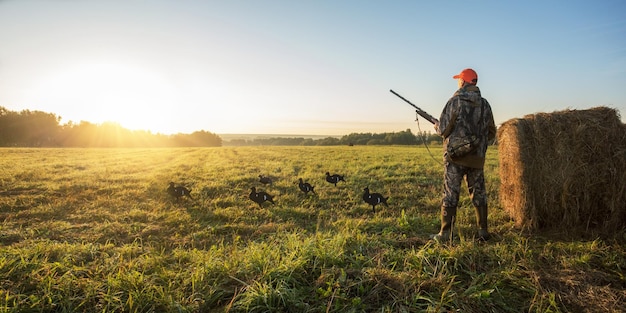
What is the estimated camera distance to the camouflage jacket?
17.9 feet

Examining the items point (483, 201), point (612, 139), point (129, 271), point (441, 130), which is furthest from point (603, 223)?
point (129, 271)

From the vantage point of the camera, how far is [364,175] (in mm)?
13531

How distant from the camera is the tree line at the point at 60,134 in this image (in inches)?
2484

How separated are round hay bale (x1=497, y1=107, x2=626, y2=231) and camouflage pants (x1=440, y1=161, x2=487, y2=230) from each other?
1153 millimetres

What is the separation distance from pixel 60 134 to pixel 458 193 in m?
87.7

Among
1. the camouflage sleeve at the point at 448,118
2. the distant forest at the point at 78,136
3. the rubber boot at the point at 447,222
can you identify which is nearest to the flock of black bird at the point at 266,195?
the rubber boot at the point at 447,222

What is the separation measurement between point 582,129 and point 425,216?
3.45m

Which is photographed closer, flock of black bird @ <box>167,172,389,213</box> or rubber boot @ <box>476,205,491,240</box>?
rubber boot @ <box>476,205,491,240</box>

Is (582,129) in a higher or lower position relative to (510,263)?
higher

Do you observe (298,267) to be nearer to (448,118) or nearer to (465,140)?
(465,140)

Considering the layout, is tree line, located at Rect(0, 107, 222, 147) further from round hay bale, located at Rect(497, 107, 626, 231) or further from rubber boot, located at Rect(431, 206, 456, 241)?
round hay bale, located at Rect(497, 107, 626, 231)

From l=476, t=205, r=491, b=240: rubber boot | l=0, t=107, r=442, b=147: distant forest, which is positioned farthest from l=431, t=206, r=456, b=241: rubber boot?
l=0, t=107, r=442, b=147: distant forest

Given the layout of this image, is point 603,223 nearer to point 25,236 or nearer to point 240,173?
point 25,236

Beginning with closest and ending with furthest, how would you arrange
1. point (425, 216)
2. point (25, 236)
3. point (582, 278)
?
point (582, 278)
point (25, 236)
point (425, 216)
